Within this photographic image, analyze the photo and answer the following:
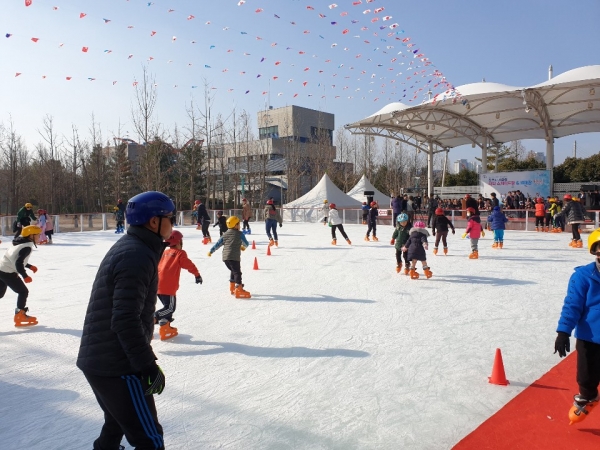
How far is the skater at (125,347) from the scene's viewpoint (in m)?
1.92

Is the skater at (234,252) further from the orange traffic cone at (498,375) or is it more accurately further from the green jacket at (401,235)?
the orange traffic cone at (498,375)

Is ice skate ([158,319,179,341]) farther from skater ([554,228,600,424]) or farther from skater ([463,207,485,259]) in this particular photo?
skater ([463,207,485,259])

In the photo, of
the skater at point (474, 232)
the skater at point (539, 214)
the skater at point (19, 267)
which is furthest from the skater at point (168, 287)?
the skater at point (539, 214)

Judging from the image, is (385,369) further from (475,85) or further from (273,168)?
(273,168)

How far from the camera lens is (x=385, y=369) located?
395cm

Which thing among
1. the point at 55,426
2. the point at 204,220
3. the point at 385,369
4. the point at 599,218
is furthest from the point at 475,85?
the point at 55,426

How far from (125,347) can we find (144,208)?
654mm

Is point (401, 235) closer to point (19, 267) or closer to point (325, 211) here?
point (19, 267)

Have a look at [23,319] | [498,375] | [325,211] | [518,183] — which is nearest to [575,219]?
[498,375]

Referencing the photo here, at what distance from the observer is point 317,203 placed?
28.4 meters

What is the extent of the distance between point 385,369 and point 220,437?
169cm

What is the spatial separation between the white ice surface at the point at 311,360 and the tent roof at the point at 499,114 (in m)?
18.3

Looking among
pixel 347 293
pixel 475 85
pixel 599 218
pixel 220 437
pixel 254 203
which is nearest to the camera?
pixel 220 437

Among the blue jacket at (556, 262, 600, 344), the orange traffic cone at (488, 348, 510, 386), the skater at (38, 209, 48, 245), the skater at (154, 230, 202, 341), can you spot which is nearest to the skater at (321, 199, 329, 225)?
the skater at (38, 209, 48, 245)
